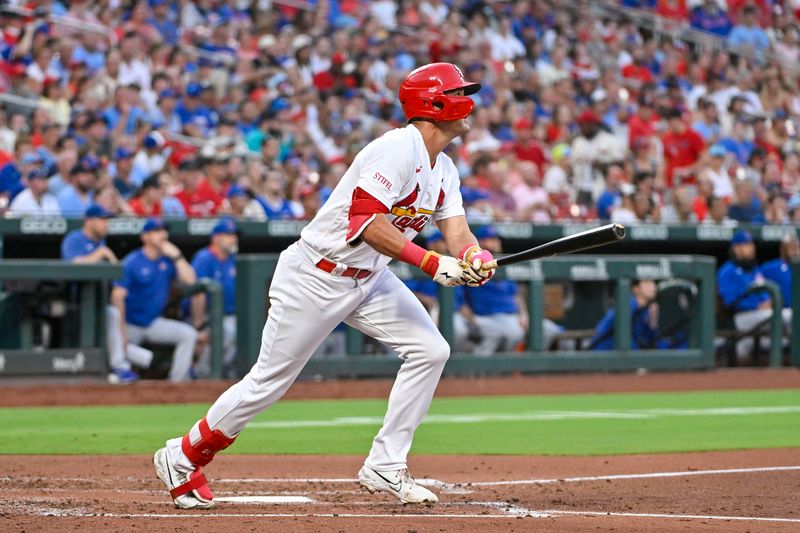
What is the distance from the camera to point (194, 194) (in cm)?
1373

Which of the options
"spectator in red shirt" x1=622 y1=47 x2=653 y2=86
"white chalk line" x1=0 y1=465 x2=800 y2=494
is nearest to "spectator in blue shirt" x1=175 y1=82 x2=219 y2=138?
"spectator in red shirt" x1=622 y1=47 x2=653 y2=86

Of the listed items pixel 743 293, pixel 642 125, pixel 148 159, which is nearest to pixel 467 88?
pixel 148 159

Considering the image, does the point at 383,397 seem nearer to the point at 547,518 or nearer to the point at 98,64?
the point at 98,64

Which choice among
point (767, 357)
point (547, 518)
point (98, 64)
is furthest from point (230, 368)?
point (547, 518)

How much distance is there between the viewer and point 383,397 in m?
12.1

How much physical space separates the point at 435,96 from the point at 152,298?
298 inches

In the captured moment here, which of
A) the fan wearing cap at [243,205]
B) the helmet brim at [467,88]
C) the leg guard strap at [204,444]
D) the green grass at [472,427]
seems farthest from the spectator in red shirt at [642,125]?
the leg guard strap at [204,444]

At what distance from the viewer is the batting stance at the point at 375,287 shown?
5293 mm

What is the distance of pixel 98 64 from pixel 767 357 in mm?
8770

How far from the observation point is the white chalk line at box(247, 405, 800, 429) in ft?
31.9

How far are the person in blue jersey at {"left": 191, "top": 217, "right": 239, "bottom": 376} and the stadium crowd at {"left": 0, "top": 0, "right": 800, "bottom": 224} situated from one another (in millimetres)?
466

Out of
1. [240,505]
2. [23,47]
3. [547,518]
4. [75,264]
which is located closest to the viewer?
[547,518]

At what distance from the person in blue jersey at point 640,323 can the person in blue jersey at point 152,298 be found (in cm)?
468

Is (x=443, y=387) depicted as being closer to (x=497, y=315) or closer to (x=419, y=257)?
(x=497, y=315)
